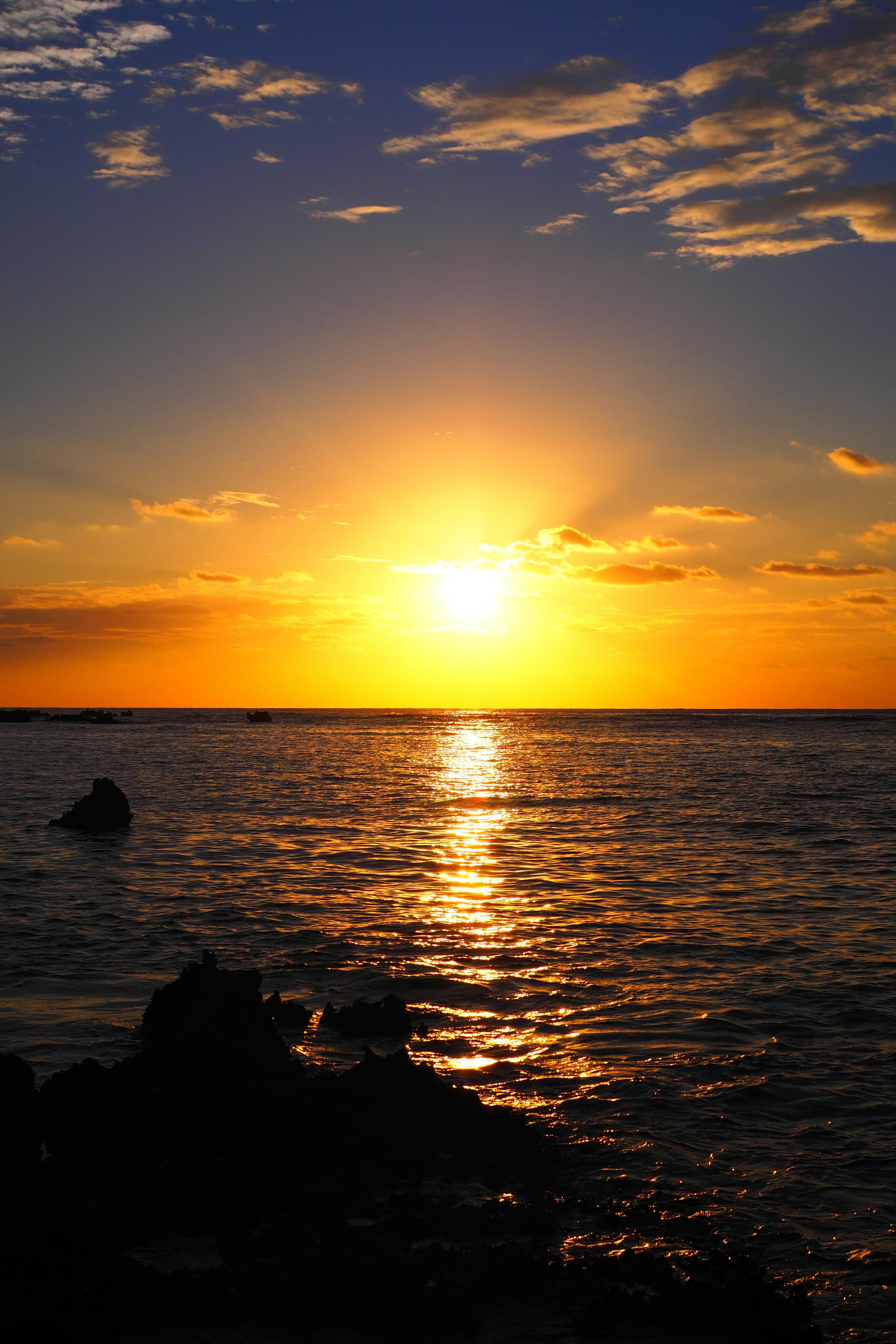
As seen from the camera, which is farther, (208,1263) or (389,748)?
(389,748)

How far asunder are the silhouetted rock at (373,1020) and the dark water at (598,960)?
1.46 ft

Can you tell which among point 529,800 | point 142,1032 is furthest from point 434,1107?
point 529,800

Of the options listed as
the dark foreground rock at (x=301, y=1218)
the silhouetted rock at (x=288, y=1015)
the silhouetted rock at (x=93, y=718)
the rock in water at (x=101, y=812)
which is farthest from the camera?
the silhouetted rock at (x=93, y=718)

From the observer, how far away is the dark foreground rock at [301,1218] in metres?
6.26

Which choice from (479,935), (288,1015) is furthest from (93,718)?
(288,1015)

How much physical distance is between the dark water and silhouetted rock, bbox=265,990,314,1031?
55cm

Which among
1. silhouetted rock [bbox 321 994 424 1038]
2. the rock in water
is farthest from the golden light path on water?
the rock in water

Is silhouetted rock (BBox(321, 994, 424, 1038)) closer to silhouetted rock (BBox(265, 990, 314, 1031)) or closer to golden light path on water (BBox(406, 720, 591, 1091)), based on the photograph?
silhouetted rock (BBox(265, 990, 314, 1031))

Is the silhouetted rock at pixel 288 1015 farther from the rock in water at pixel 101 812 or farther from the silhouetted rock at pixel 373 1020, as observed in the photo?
the rock in water at pixel 101 812

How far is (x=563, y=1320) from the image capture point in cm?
→ 635

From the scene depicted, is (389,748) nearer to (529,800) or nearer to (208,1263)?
(529,800)

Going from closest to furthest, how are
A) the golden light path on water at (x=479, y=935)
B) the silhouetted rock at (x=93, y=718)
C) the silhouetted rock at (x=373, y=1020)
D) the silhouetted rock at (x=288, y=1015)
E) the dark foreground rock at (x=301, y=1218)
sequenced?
the dark foreground rock at (x=301, y=1218) → the golden light path on water at (x=479, y=935) → the silhouetted rock at (x=373, y=1020) → the silhouetted rock at (x=288, y=1015) → the silhouetted rock at (x=93, y=718)

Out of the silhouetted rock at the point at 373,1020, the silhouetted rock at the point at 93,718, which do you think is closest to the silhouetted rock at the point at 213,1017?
the silhouetted rock at the point at 373,1020

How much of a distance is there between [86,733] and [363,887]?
112m
